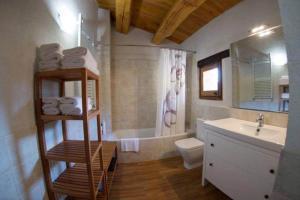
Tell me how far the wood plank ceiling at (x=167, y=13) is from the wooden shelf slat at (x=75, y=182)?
208 cm

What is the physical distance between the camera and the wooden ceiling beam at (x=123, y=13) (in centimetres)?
180

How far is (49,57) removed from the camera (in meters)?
0.86

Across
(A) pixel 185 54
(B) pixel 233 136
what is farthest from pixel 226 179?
(A) pixel 185 54

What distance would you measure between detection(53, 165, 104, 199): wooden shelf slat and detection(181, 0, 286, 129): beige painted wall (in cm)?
187

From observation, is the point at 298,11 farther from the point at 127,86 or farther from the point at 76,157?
the point at 127,86

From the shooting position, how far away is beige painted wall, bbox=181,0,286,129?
1429 mm

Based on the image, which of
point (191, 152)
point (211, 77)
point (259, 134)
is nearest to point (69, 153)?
point (191, 152)

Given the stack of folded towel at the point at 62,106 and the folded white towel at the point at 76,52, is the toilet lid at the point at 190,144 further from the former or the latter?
the folded white towel at the point at 76,52

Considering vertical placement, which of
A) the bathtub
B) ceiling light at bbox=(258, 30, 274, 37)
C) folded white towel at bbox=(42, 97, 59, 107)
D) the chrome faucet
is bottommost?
the bathtub

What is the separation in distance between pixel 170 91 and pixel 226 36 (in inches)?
47.8

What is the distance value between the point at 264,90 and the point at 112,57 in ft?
8.75

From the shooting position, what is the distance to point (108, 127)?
2.55 m

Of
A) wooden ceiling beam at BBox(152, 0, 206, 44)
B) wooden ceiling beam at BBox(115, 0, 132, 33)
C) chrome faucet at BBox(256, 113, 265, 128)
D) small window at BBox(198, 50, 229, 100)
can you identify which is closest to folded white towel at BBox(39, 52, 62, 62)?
wooden ceiling beam at BBox(115, 0, 132, 33)

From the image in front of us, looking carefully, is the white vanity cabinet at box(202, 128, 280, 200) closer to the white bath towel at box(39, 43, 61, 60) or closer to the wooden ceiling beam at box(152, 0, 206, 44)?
the wooden ceiling beam at box(152, 0, 206, 44)
